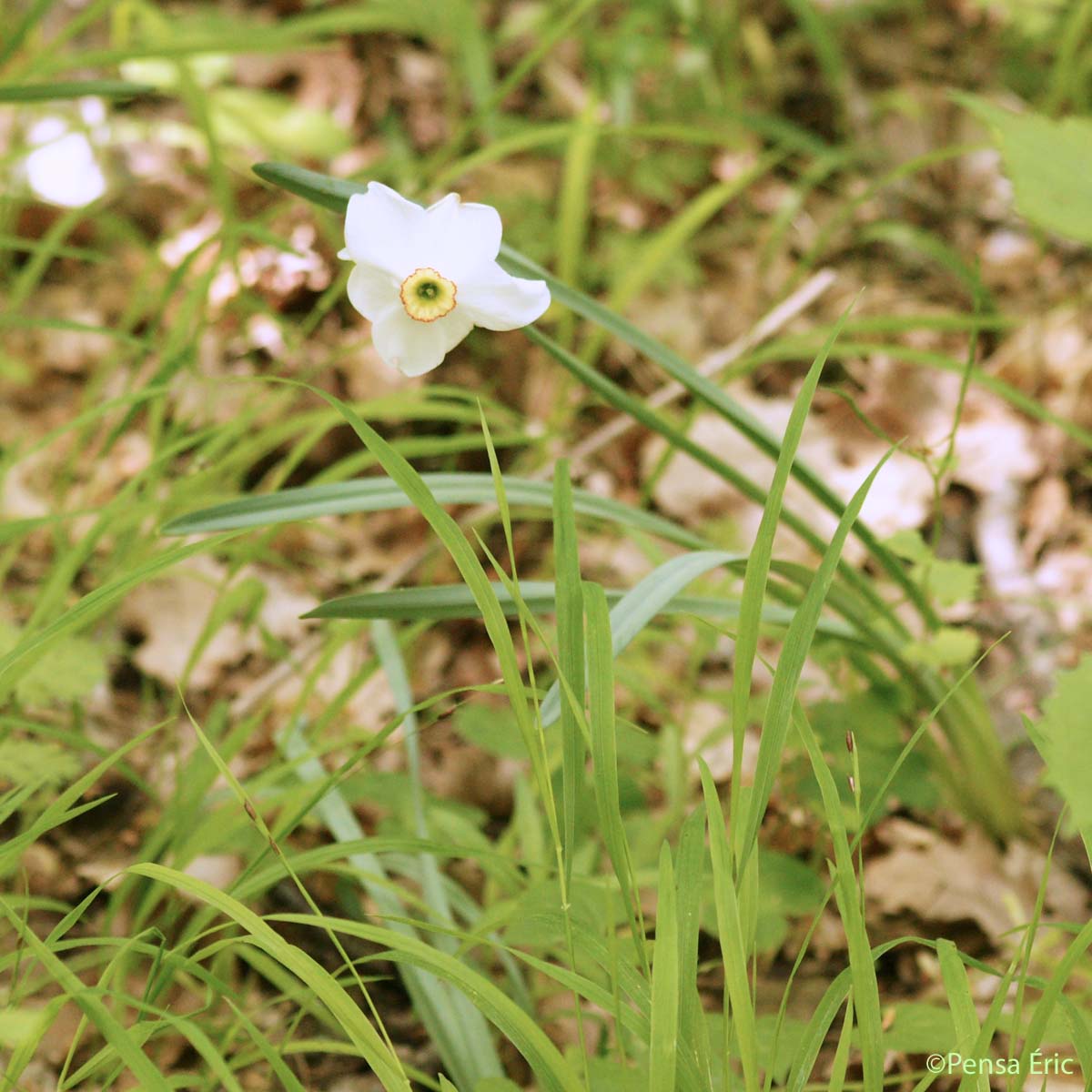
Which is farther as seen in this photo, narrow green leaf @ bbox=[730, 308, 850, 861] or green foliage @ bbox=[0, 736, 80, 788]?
green foliage @ bbox=[0, 736, 80, 788]

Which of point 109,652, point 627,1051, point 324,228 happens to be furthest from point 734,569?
point 324,228

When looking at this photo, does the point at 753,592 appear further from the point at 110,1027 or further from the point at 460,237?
the point at 110,1027

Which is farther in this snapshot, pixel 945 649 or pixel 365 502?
pixel 945 649

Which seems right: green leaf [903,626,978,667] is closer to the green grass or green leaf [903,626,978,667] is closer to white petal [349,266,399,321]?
the green grass

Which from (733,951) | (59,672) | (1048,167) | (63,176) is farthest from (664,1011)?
(63,176)

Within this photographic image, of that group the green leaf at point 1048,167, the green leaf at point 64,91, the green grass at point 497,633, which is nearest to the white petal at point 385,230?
the green grass at point 497,633

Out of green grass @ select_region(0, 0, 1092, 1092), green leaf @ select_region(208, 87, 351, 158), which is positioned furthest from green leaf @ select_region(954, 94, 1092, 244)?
green leaf @ select_region(208, 87, 351, 158)

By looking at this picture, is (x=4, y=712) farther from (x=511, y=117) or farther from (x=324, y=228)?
(x=511, y=117)
